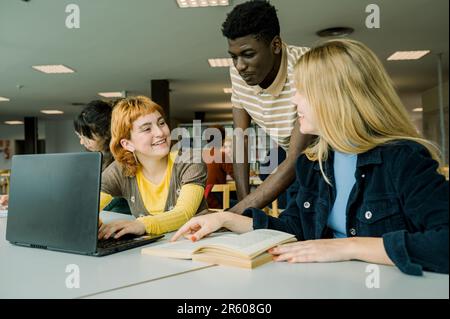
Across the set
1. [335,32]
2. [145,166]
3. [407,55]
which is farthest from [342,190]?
[407,55]

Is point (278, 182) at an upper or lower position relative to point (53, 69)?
lower

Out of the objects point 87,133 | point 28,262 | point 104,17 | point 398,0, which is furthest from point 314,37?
point 28,262

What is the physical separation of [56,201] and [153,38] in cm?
443

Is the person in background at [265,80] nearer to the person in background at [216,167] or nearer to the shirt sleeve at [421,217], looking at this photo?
the shirt sleeve at [421,217]

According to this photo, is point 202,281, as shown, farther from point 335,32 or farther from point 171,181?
point 335,32

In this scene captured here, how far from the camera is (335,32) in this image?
15.8ft

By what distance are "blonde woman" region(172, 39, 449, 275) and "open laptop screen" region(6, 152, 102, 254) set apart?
25cm

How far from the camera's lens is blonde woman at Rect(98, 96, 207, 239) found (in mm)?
1636

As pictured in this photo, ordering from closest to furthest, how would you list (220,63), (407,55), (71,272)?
1. (71,272)
2. (407,55)
3. (220,63)

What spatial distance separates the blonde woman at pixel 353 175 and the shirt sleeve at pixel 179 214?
0.61ft

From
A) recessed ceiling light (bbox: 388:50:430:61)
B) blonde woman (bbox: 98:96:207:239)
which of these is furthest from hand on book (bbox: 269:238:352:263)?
recessed ceiling light (bbox: 388:50:430:61)

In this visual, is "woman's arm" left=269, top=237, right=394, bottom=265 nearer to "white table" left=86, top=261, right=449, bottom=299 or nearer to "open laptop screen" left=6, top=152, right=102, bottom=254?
"white table" left=86, top=261, right=449, bottom=299

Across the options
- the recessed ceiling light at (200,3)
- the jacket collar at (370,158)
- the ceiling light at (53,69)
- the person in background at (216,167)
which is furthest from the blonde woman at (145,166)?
the ceiling light at (53,69)
